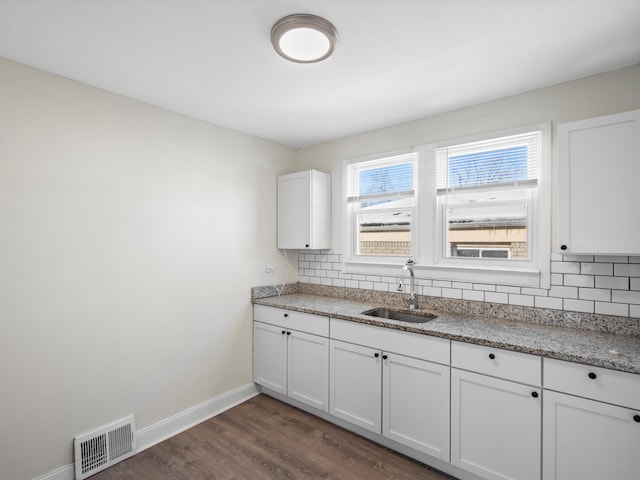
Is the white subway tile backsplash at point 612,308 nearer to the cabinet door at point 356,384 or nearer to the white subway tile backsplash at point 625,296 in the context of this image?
the white subway tile backsplash at point 625,296

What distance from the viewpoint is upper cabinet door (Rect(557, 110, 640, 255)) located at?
181cm

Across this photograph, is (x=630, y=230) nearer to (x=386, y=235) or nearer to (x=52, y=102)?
(x=386, y=235)

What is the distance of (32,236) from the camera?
6.61 ft

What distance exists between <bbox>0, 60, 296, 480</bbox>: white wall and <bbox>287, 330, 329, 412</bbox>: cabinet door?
0.55 m

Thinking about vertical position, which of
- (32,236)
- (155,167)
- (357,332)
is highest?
(155,167)

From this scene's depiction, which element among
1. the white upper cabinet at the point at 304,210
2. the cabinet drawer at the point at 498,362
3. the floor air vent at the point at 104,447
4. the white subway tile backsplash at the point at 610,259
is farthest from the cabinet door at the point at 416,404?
the floor air vent at the point at 104,447

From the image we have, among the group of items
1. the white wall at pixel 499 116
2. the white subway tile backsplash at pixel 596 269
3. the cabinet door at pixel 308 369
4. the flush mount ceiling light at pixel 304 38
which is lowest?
the cabinet door at pixel 308 369

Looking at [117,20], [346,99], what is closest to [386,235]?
[346,99]

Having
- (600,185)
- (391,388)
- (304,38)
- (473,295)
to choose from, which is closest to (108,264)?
(304,38)

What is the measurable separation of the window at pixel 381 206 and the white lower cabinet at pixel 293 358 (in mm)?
936

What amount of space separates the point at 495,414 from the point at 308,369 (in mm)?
1437

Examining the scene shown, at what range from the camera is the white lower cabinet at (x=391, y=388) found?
2.16m

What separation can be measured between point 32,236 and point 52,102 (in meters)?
0.84

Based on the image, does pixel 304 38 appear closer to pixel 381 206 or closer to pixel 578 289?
pixel 381 206
